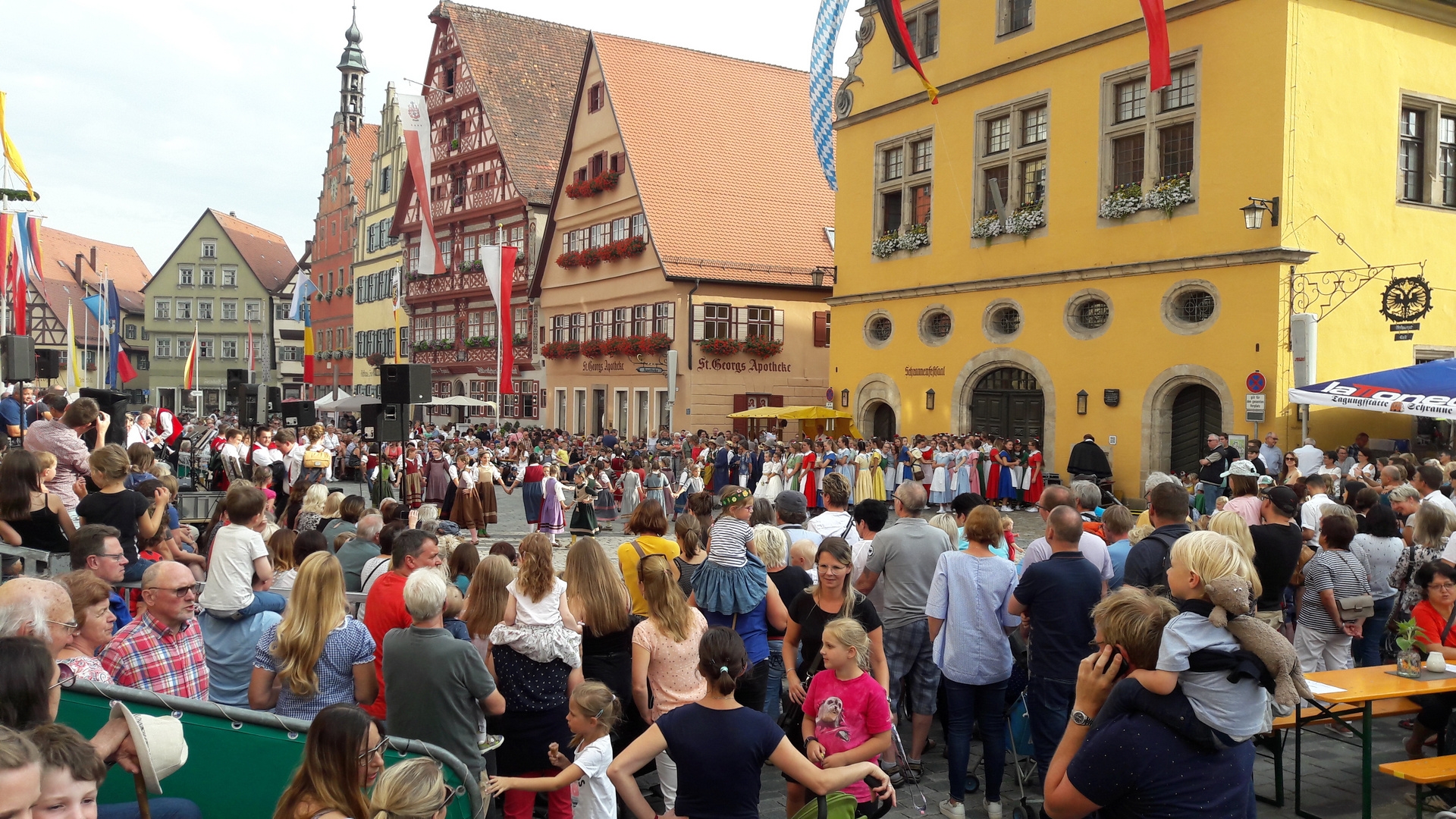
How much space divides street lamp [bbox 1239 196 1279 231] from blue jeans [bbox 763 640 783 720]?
14.8 metres

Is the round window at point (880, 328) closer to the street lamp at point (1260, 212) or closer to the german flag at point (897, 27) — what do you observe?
the german flag at point (897, 27)

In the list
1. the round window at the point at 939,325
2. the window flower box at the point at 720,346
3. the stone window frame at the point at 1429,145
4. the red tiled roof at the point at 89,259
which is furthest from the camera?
the red tiled roof at the point at 89,259

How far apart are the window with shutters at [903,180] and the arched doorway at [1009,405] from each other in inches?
171

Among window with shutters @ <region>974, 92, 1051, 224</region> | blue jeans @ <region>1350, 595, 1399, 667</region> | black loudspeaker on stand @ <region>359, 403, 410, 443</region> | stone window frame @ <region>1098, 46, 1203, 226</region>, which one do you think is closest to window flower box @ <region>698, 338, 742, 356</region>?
window with shutters @ <region>974, 92, 1051, 224</region>

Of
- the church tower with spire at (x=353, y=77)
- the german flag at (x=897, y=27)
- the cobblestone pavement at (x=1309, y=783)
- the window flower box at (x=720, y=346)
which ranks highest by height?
the church tower with spire at (x=353, y=77)

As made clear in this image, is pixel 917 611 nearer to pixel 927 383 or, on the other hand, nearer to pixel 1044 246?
pixel 1044 246

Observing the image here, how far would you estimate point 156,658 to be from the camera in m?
4.27

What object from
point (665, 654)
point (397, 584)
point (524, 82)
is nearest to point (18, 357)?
point (397, 584)

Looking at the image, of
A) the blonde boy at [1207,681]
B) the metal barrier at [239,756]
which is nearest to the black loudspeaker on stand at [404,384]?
the metal barrier at [239,756]

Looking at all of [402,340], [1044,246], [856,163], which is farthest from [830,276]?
[402,340]

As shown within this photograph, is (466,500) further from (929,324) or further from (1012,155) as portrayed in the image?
(1012,155)

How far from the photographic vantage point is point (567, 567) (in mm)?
5402

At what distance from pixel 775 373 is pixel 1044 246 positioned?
13.6 m

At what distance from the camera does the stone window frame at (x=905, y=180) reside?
25047mm
